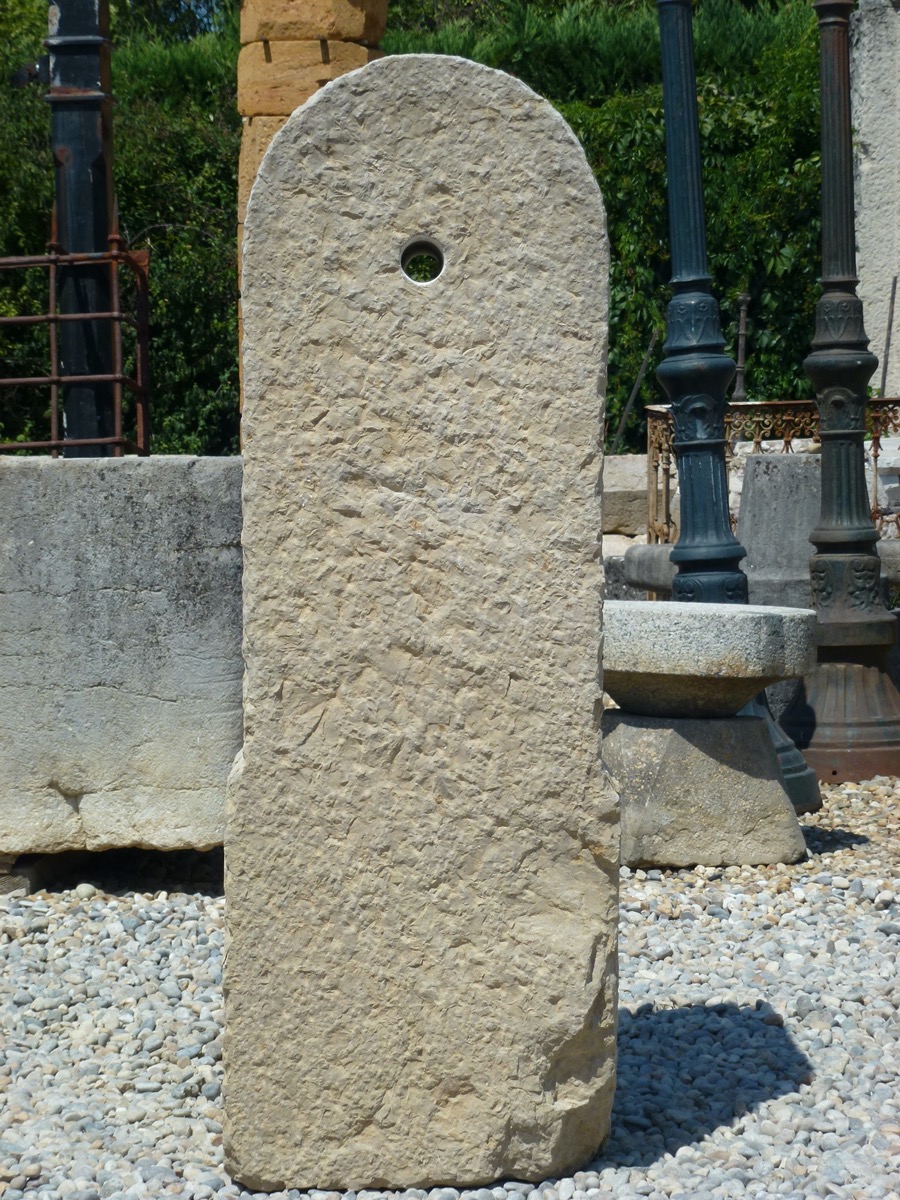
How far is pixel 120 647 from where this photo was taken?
4129 mm

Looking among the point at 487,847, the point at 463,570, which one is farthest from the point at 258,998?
the point at 463,570

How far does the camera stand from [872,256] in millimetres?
10727

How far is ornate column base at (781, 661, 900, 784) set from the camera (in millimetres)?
5879

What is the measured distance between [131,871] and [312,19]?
15.7 feet

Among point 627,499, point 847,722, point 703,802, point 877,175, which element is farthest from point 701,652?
point 877,175

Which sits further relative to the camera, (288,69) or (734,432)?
(734,432)

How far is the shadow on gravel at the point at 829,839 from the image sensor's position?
4.87 m

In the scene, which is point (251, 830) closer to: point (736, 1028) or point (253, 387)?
point (253, 387)

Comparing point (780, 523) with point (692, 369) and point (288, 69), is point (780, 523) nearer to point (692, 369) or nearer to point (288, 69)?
point (692, 369)

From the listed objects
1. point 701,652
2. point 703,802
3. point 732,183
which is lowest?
point 703,802

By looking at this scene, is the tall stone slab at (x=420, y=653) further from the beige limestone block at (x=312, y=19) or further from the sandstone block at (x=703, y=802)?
the beige limestone block at (x=312, y=19)

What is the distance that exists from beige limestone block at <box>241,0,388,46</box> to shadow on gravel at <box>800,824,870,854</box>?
184 inches

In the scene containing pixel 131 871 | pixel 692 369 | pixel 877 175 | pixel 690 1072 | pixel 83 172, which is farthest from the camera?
pixel 877 175

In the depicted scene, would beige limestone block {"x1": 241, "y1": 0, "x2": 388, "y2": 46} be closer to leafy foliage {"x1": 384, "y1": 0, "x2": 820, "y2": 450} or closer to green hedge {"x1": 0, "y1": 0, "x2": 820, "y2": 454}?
Answer: green hedge {"x1": 0, "y1": 0, "x2": 820, "y2": 454}
